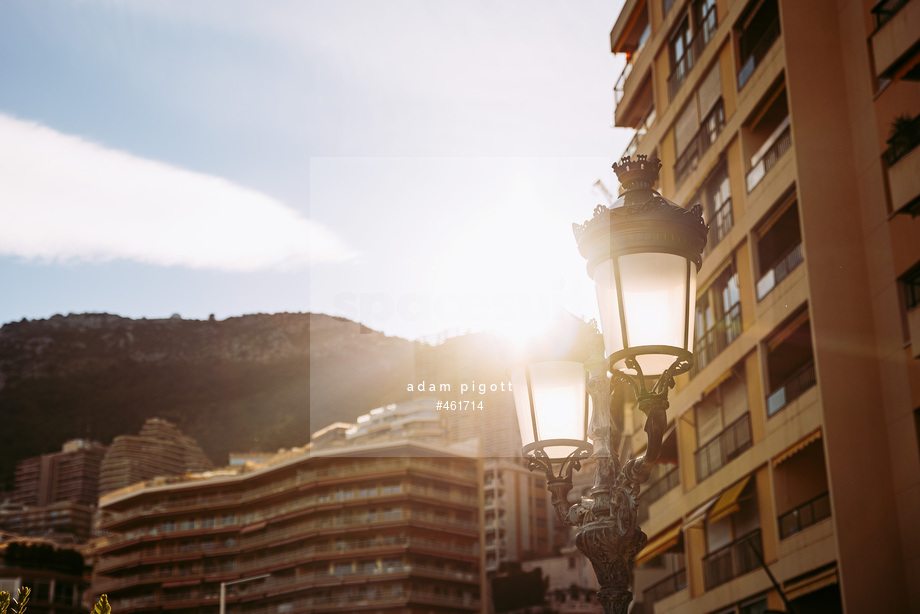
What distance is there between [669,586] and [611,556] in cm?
2006

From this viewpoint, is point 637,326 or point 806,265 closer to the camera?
point 637,326

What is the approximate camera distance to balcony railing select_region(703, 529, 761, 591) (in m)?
17.7

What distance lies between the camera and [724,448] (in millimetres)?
19281

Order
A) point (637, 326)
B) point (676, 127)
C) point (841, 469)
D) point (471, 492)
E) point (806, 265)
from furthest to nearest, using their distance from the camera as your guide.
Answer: point (471, 492) < point (676, 127) < point (806, 265) < point (841, 469) < point (637, 326)

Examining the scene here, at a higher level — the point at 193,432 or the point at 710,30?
the point at 193,432

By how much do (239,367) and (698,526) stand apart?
182 meters

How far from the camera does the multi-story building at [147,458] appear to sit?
491 ft

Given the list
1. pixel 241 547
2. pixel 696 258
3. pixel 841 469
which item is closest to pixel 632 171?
pixel 696 258

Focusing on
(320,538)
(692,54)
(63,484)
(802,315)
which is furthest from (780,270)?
(63,484)

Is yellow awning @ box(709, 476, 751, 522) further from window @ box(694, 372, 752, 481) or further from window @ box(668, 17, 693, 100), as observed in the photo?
window @ box(668, 17, 693, 100)

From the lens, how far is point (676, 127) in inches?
915

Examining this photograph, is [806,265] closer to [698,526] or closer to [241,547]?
[698,526]

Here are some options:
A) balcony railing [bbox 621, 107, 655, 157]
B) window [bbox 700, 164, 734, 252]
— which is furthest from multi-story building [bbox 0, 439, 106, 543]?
window [bbox 700, 164, 734, 252]

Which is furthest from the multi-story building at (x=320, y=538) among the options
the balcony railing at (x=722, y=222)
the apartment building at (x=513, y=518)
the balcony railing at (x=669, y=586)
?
the balcony railing at (x=722, y=222)
